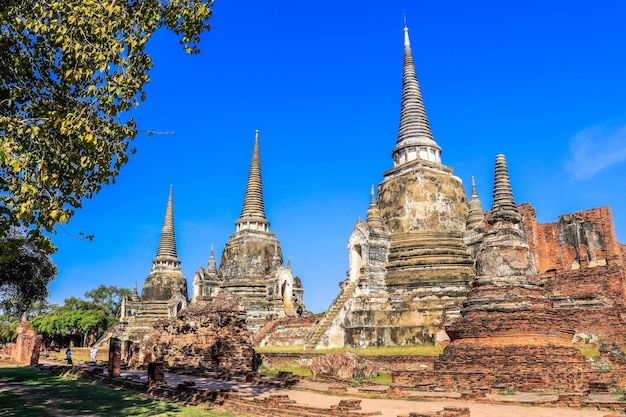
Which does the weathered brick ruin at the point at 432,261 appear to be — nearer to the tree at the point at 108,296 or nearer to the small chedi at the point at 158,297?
the small chedi at the point at 158,297

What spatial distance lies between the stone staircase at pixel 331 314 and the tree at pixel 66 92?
58.6 ft

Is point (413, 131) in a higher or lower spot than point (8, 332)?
higher

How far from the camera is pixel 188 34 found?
419 inches

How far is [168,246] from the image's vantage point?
50.3m

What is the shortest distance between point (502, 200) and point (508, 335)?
221 inches

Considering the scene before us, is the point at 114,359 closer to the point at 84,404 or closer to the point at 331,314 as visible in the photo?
the point at 84,404

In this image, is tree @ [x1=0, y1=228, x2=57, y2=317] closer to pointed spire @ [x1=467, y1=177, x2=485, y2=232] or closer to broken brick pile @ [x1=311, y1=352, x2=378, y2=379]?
broken brick pile @ [x1=311, y1=352, x2=378, y2=379]

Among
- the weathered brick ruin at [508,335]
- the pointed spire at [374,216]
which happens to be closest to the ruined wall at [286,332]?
the pointed spire at [374,216]

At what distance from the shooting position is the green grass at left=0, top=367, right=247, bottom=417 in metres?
11.3

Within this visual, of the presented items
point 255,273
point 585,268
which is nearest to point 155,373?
point 585,268

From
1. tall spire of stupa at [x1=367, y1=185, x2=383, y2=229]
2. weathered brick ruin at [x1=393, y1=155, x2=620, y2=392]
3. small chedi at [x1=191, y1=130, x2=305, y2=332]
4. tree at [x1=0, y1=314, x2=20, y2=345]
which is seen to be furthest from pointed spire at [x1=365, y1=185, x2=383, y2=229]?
tree at [x1=0, y1=314, x2=20, y2=345]

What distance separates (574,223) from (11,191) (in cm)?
2717

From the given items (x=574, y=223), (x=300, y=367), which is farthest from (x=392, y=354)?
(x=574, y=223)

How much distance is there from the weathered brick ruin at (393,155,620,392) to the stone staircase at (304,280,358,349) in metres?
9.66
